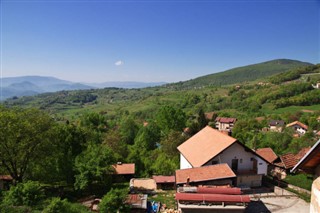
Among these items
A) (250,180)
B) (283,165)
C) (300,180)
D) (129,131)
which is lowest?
(300,180)

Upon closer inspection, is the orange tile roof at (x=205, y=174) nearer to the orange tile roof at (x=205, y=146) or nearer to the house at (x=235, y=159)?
the house at (x=235, y=159)

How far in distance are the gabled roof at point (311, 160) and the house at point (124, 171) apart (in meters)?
31.4

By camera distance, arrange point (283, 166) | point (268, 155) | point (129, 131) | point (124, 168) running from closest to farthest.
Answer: point (283, 166) < point (124, 168) < point (268, 155) < point (129, 131)

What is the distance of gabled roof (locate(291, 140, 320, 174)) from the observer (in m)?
6.86

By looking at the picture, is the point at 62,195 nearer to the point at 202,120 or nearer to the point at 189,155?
the point at 189,155

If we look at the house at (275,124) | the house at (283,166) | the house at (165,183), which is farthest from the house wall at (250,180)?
the house at (275,124)

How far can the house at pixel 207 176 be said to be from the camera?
2709 centimetres

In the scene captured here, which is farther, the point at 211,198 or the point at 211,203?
the point at 211,198

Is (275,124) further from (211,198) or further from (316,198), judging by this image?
(316,198)

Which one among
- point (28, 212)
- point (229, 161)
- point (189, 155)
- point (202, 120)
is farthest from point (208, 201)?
point (202, 120)

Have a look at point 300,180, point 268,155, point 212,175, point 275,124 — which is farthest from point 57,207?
point 275,124

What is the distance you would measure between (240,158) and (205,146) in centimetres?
473

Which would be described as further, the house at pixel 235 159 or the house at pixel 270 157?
the house at pixel 270 157

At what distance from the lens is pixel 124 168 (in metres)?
38.2
